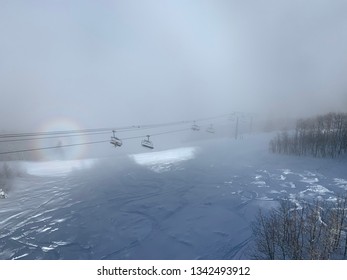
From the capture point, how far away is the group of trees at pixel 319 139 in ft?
301

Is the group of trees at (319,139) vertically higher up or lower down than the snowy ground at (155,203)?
higher up

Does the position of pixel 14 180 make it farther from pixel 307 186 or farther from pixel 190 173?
pixel 307 186

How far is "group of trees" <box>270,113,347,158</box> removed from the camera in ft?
301

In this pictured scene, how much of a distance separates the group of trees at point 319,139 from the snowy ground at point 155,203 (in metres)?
7.32

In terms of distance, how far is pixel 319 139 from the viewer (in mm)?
96125

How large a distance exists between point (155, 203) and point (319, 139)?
248ft

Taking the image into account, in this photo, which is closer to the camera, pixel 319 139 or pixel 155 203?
pixel 155 203

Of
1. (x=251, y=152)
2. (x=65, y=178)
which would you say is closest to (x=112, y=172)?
(x=65, y=178)

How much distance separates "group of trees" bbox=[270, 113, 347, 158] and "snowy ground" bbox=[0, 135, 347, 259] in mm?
7320

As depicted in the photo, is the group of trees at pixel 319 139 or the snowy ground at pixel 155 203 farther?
the group of trees at pixel 319 139

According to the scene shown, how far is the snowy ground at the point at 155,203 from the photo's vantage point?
3684 centimetres

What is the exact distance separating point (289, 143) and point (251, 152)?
16.2m

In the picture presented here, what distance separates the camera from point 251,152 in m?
107

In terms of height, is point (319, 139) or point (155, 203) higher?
point (319, 139)
